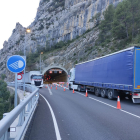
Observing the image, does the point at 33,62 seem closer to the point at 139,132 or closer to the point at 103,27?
the point at 103,27

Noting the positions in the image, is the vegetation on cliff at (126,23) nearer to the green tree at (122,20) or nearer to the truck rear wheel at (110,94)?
the green tree at (122,20)

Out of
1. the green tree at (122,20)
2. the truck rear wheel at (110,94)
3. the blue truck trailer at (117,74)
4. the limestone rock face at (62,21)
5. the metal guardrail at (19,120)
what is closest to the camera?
the metal guardrail at (19,120)

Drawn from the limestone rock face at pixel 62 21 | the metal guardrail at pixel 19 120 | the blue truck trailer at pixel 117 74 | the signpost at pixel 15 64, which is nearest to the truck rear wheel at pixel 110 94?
the blue truck trailer at pixel 117 74

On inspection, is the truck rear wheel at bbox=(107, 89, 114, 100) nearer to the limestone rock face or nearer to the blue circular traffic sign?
the blue circular traffic sign

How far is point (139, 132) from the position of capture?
6.47m

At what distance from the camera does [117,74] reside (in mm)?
14953

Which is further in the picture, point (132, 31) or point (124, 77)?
point (132, 31)

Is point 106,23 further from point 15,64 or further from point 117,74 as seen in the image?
point 15,64

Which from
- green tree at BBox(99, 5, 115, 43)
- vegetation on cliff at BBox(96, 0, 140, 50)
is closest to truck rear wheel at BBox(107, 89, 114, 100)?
vegetation on cliff at BBox(96, 0, 140, 50)

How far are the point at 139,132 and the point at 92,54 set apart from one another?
45736 millimetres

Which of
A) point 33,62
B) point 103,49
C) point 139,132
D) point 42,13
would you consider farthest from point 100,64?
point 42,13

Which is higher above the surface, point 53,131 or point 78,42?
point 78,42

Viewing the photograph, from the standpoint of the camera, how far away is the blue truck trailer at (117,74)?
505 inches

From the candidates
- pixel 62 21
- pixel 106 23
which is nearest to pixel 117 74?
pixel 106 23
